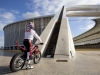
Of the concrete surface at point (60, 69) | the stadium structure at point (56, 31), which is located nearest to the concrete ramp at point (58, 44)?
the stadium structure at point (56, 31)

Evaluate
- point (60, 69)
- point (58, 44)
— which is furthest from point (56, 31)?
point (60, 69)

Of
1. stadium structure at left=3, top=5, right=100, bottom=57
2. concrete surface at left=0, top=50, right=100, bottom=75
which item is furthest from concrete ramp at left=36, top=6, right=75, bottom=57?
concrete surface at left=0, top=50, right=100, bottom=75

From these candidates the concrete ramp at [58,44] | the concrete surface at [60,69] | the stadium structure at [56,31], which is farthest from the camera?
the stadium structure at [56,31]

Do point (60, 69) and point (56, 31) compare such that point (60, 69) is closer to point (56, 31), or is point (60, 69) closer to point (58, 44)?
point (58, 44)

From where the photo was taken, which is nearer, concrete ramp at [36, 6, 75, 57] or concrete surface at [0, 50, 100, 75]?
concrete surface at [0, 50, 100, 75]

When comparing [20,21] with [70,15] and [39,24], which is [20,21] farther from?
[70,15]

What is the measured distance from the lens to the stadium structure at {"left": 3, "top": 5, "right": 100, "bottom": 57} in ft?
26.9

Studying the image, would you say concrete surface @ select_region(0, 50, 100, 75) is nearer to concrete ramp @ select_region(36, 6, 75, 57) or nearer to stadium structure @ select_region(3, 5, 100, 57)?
concrete ramp @ select_region(36, 6, 75, 57)

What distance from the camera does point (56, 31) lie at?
11.7m

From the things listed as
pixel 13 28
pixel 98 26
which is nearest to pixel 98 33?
pixel 98 26

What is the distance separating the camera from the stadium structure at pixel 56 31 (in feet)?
26.9

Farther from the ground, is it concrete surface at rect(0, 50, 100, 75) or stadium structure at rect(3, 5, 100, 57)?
stadium structure at rect(3, 5, 100, 57)

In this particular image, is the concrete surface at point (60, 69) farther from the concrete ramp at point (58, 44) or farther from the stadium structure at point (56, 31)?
the stadium structure at point (56, 31)

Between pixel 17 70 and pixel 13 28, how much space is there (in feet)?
160
